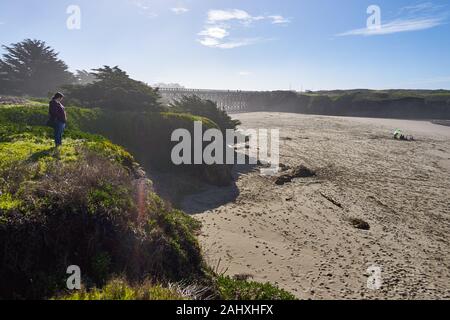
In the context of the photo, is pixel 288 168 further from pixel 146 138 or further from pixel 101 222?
pixel 101 222

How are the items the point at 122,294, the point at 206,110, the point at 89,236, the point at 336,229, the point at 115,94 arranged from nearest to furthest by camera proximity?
the point at 122,294 → the point at 89,236 → the point at 336,229 → the point at 115,94 → the point at 206,110

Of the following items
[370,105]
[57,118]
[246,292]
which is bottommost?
[246,292]

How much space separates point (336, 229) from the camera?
11102 mm

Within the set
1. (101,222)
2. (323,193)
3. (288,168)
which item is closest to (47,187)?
(101,222)

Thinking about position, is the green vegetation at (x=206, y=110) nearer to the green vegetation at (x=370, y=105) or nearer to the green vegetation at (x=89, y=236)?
the green vegetation at (x=89, y=236)

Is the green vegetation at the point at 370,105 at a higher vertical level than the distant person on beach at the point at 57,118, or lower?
higher

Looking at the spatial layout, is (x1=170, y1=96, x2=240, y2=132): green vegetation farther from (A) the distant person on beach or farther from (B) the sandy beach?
(A) the distant person on beach

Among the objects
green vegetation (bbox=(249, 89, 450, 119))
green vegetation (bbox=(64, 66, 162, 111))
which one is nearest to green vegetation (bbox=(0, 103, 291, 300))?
green vegetation (bbox=(64, 66, 162, 111))

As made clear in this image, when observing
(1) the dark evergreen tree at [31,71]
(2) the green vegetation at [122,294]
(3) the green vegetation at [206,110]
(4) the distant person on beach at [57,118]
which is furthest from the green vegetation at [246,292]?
(1) the dark evergreen tree at [31,71]

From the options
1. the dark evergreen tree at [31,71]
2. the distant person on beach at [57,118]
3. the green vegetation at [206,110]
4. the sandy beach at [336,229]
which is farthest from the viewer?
the dark evergreen tree at [31,71]

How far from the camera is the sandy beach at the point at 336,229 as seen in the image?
809 centimetres

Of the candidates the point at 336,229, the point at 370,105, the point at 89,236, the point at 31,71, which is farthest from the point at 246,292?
the point at 370,105

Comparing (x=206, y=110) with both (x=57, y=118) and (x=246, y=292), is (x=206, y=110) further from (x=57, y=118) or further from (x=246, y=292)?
(x=246, y=292)
